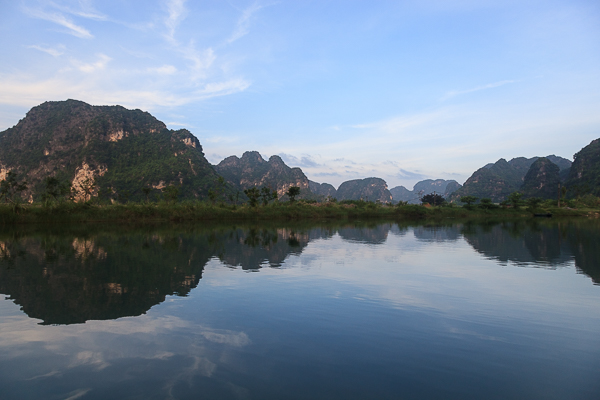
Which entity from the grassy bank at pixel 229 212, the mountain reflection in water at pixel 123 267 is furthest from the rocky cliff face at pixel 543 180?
the mountain reflection in water at pixel 123 267

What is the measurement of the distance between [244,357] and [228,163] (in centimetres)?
19812

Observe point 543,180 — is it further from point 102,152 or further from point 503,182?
point 102,152

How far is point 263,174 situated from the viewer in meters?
181

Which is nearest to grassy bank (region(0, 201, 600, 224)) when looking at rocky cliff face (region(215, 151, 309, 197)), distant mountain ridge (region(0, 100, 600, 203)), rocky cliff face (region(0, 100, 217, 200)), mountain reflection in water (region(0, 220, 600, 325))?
mountain reflection in water (region(0, 220, 600, 325))

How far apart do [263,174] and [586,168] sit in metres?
136

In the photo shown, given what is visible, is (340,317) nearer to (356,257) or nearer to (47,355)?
(47,355)

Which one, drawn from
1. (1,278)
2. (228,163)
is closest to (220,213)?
(1,278)

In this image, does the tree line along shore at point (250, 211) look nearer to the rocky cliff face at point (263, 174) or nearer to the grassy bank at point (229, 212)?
the grassy bank at point (229, 212)

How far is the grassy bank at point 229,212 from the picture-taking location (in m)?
42.3

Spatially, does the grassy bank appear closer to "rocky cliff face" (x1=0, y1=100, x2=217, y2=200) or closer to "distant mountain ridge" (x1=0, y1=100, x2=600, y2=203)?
"distant mountain ridge" (x1=0, y1=100, x2=600, y2=203)

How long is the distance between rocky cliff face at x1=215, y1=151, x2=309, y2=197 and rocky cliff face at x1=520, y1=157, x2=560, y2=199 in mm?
98631

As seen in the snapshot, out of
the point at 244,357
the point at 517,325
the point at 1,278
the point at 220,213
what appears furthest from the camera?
the point at 220,213

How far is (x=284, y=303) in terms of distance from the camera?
8.84 meters

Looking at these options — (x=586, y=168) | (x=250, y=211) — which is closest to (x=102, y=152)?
(x=250, y=211)
